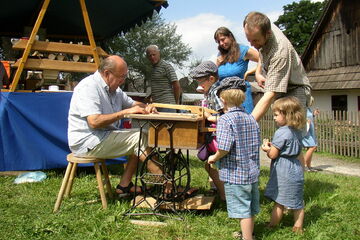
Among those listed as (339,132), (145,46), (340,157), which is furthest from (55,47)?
(145,46)

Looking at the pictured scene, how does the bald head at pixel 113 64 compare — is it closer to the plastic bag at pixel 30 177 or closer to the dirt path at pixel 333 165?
the plastic bag at pixel 30 177

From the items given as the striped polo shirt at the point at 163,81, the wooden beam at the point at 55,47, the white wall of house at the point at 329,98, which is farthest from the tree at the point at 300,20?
the wooden beam at the point at 55,47

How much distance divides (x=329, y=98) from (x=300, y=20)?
30.7m

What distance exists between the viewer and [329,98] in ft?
61.7

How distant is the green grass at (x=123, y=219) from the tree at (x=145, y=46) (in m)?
25.8

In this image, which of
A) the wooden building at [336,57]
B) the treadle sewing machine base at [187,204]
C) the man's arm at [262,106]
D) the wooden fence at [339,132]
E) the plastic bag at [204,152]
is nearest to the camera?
the man's arm at [262,106]

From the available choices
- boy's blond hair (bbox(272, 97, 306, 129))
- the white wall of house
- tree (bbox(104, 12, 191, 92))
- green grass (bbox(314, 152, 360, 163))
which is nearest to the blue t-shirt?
boy's blond hair (bbox(272, 97, 306, 129))

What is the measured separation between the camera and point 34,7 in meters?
7.89

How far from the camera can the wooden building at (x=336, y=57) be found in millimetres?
16734

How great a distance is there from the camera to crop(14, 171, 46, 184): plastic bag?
15.9ft

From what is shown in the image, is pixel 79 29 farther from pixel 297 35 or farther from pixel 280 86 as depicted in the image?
pixel 297 35

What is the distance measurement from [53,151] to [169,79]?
2.40 metres

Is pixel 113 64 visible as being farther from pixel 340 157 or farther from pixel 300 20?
pixel 300 20

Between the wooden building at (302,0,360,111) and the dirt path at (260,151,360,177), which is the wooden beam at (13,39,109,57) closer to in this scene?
the dirt path at (260,151,360,177)
